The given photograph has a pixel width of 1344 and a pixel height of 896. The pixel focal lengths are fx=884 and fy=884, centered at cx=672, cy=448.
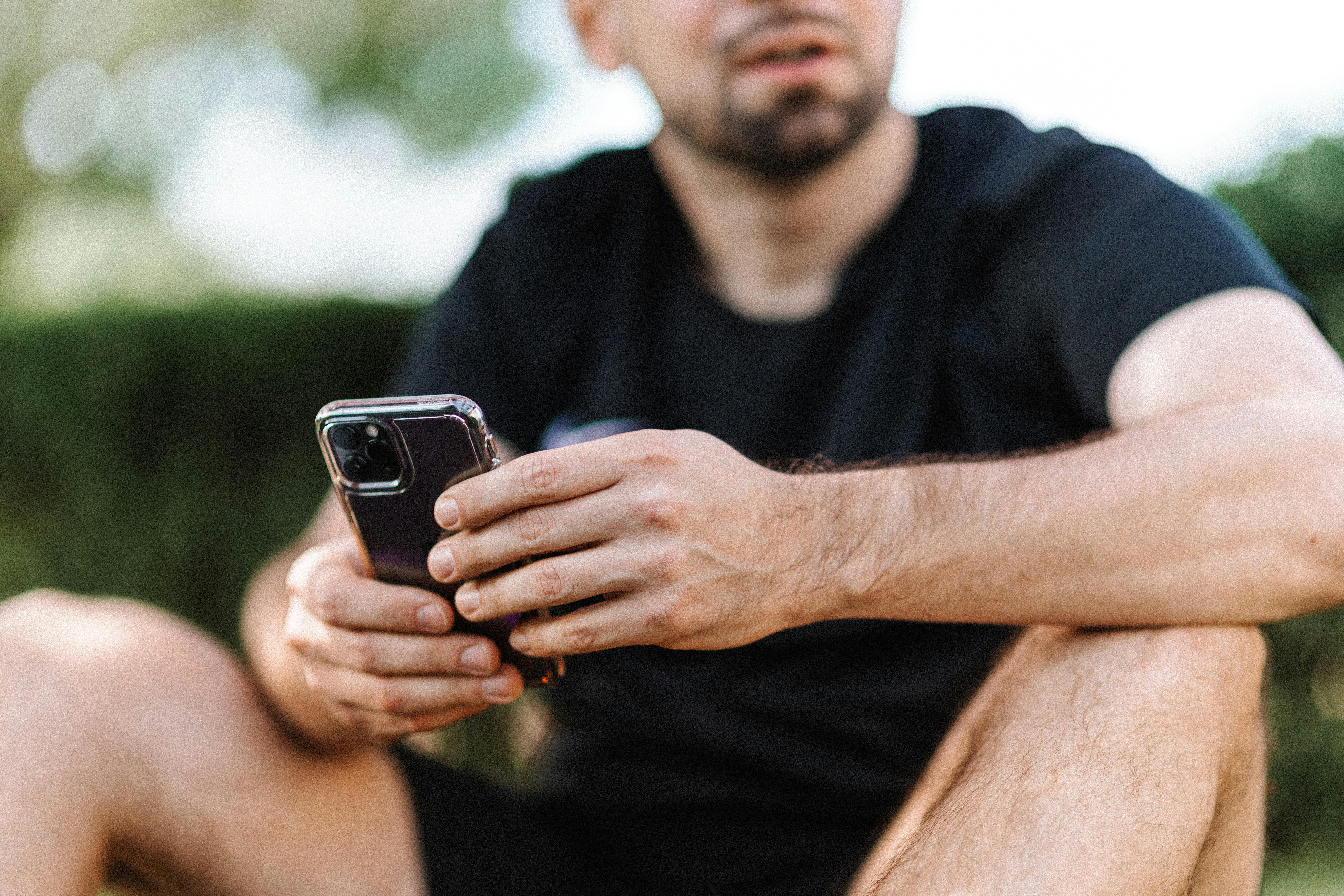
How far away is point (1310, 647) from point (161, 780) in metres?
2.90

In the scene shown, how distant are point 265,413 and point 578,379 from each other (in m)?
1.95

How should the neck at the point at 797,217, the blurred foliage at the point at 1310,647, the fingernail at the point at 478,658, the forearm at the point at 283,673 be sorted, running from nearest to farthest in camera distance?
1. the fingernail at the point at 478,658
2. the forearm at the point at 283,673
3. the neck at the point at 797,217
4. the blurred foliage at the point at 1310,647

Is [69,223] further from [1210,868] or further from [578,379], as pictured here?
[1210,868]

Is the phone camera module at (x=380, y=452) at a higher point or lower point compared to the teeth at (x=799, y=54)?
lower

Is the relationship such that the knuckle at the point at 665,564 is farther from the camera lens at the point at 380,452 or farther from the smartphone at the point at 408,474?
the camera lens at the point at 380,452

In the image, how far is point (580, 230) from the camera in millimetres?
2115

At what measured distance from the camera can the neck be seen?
6.30 feet

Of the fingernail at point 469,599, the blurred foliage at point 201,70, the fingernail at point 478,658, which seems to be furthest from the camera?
the blurred foliage at point 201,70

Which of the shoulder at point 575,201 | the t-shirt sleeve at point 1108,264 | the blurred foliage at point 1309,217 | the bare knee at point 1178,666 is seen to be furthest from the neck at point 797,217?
the blurred foliage at point 1309,217

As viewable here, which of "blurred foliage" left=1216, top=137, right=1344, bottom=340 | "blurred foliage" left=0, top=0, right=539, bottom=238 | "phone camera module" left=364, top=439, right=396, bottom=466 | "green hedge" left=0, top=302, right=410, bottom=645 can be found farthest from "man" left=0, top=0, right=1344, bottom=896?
"blurred foliage" left=0, top=0, right=539, bottom=238

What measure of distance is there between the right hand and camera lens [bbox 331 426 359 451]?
0.71 ft

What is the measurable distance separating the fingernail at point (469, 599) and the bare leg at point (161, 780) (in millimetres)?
701

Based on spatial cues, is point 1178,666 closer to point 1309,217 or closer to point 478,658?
point 478,658

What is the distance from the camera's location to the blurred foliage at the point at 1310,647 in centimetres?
257
